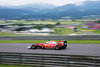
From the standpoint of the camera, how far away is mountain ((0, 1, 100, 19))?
22422mm

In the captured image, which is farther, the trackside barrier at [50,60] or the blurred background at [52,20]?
the blurred background at [52,20]

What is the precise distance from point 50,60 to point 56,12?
17.4 m

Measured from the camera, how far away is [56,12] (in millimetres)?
24172

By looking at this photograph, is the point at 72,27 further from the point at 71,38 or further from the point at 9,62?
the point at 9,62

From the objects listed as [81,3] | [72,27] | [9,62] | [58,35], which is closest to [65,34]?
[58,35]

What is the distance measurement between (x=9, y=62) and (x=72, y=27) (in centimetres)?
1257

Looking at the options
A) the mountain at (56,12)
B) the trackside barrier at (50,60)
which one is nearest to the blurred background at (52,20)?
the mountain at (56,12)

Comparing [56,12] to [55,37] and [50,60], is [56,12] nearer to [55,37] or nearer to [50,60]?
[55,37]

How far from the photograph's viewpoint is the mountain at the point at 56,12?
73.6 ft

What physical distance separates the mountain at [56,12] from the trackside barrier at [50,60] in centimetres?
1468

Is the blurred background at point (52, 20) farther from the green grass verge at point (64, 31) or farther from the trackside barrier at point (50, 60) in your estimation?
the trackside barrier at point (50, 60)

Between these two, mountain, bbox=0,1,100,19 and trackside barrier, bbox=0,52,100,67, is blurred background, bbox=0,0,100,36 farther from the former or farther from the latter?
trackside barrier, bbox=0,52,100,67

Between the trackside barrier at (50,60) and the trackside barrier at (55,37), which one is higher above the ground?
the trackside barrier at (50,60)

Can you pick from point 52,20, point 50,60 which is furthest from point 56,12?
point 50,60
